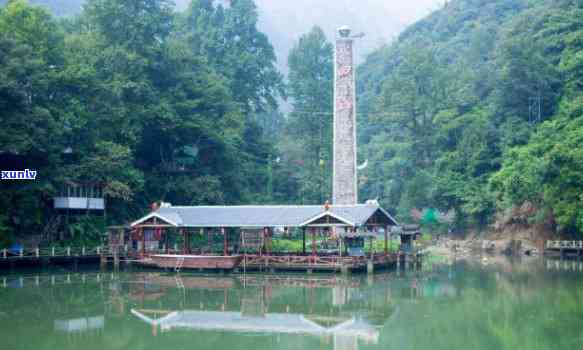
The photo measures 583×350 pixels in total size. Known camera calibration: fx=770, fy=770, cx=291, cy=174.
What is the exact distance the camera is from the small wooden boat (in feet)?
120

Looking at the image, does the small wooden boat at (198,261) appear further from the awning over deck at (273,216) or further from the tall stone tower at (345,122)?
the tall stone tower at (345,122)

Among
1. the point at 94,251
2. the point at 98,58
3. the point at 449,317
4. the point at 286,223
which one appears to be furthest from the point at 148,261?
the point at 449,317

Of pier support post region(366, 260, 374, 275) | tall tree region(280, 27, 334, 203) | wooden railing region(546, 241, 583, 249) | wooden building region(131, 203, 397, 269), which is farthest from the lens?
tall tree region(280, 27, 334, 203)

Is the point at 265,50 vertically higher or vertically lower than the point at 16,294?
higher

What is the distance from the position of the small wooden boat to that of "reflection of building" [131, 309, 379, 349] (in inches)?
480

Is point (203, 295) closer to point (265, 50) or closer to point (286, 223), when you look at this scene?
point (286, 223)

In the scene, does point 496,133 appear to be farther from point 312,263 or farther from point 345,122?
point 312,263

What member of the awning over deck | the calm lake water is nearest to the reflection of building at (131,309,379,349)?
the calm lake water

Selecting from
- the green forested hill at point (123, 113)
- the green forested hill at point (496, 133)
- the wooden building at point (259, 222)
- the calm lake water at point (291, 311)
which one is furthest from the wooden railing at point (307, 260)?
the green forested hill at point (496, 133)

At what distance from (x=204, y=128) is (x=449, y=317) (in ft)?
98.4

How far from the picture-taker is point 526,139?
55094 millimetres

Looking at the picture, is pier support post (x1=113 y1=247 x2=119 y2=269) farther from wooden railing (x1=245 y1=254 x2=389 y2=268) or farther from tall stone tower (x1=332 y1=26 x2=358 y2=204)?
tall stone tower (x1=332 y1=26 x2=358 y2=204)

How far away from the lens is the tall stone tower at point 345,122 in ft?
158
